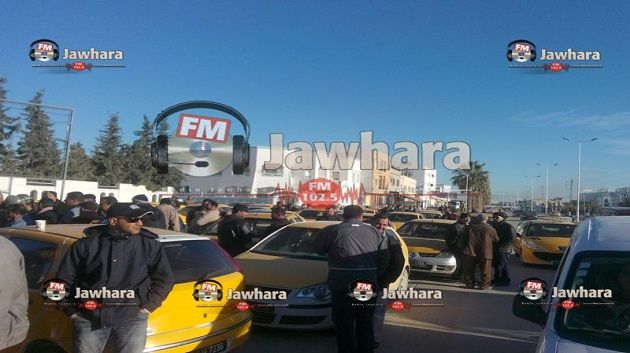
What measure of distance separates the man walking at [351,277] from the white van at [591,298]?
5.67ft

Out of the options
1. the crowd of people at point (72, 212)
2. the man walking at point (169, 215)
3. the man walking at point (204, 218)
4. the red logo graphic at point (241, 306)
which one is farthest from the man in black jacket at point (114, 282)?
the man walking at point (204, 218)

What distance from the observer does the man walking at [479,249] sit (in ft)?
30.8

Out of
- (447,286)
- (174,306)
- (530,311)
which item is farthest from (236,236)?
(530,311)

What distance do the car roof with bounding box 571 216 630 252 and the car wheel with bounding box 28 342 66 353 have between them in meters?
3.77

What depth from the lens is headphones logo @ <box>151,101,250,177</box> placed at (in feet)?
46.3

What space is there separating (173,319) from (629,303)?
3.29 m

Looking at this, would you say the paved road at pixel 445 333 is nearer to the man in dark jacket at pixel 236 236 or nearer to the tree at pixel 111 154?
the man in dark jacket at pixel 236 236

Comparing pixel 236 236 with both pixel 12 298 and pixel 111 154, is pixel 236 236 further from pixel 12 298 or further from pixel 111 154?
pixel 111 154

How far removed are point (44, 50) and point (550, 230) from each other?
14789mm

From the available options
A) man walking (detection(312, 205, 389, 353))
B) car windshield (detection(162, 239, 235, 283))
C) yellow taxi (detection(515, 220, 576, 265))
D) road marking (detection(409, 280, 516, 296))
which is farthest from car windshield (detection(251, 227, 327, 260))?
yellow taxi (detection(515, 220, 576, 265))

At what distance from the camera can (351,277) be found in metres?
4.71

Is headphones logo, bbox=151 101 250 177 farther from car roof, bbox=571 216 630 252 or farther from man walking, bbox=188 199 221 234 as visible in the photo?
car roof, bbox=571 216 630 252

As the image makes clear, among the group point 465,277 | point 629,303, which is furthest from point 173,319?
point 465,277

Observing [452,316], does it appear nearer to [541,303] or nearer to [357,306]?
[357,306]
